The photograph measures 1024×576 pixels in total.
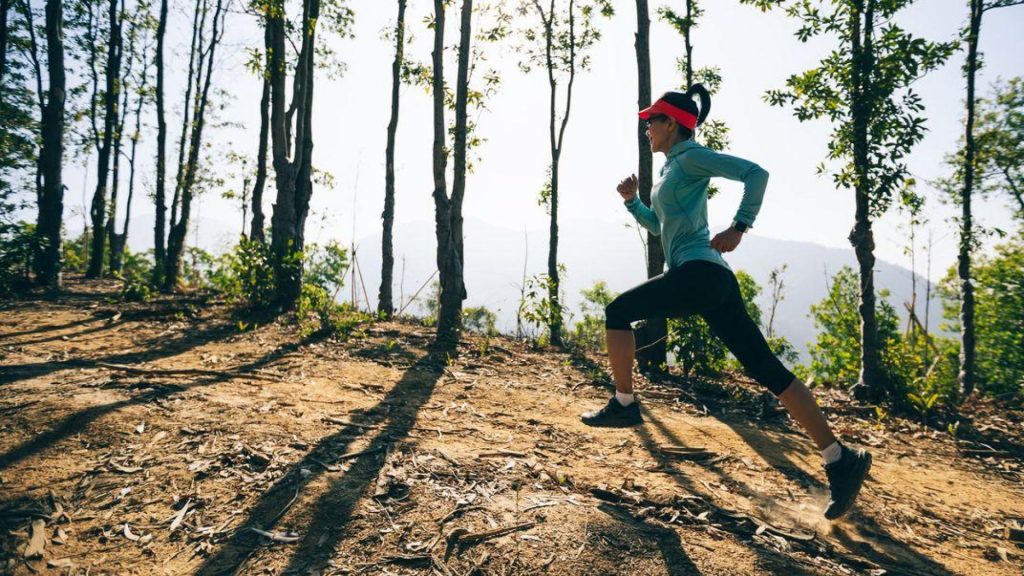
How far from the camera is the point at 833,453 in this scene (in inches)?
115

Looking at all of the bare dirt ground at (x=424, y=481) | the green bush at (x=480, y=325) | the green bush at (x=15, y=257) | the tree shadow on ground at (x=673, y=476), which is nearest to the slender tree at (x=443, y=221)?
the green bush at (x=480, y=325)

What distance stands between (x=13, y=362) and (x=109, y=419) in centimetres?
261

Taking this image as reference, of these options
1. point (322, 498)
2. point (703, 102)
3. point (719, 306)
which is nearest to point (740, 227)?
point (719, 306)

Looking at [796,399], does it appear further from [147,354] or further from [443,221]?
[443,221]

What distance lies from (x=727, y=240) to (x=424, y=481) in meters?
2.52

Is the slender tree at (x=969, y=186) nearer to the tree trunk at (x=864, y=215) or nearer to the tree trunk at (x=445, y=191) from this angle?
the tree trunk at (x=864, y=215)

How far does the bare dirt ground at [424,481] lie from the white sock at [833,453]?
438mm

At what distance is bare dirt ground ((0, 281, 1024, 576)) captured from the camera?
2.42m

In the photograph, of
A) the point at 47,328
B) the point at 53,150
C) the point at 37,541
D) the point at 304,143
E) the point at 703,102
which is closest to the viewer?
the point at 37,541

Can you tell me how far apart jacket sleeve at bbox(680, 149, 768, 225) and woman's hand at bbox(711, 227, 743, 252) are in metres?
0.09

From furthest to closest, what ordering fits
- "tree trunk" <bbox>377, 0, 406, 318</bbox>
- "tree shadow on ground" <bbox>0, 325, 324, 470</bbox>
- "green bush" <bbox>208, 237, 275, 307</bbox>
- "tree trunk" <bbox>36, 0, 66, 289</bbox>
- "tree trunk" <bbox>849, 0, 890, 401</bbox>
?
"tree trunk" <bbox>377, 0, 406, 318</bbox>
"tree trunk" <bbox>36, 0, 66, 289</bbox>
"green bush" <bbox>208, 237, 275, 307</bbox>
"tree trunk" <bbox>849, 0, 890, 401</bbox>
"tree shadow on ground" <bbox>0, 325, 324, 470</bbox>

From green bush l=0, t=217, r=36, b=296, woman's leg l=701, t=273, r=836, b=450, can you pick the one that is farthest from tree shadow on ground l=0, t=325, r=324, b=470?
green bush l=0, t=217, r=36, b=296

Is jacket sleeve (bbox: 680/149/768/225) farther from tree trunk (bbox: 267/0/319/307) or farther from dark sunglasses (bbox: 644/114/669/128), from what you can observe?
tree trunk (bbox: 267/0/319/307)

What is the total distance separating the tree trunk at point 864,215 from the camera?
714 cm
